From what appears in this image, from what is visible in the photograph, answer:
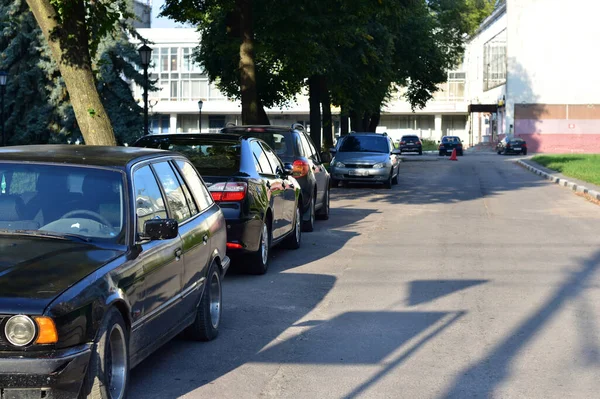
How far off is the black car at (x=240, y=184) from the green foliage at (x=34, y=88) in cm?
3201

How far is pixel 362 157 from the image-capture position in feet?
94.3

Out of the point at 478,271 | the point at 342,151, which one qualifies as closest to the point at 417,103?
the point at 342,151

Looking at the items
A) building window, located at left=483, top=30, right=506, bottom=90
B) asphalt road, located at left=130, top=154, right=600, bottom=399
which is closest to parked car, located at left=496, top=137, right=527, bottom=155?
building window, located at left=483, top=30, right=506, bottom=90

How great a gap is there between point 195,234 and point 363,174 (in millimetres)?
21297

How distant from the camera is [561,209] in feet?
72.1

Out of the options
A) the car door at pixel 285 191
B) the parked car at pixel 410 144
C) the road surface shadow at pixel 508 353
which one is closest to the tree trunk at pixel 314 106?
the car door at pixel 285 191

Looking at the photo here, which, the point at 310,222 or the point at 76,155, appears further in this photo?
the point at 310,222

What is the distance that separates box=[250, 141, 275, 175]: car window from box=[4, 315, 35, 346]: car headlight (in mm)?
7096

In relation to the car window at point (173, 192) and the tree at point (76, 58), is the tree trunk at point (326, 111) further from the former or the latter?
the car window at point (173, 192)

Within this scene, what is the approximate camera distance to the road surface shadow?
6.44 meters

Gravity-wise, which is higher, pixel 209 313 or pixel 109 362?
pixel 109 362

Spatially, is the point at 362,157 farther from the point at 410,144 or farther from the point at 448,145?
the point at 448,145

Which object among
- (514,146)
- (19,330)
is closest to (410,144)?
(514,146)

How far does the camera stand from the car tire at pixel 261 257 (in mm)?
11359
